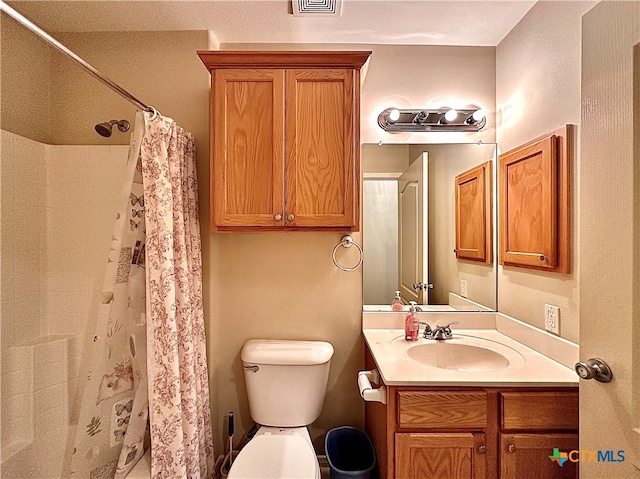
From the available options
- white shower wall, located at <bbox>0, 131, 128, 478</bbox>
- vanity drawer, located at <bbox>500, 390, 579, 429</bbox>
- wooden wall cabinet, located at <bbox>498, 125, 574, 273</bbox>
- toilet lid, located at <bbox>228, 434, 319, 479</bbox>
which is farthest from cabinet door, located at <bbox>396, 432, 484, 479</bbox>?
white shower wall, located at <bbox>0, 131, 128, 478</bbox>

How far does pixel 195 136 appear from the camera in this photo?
2.09m

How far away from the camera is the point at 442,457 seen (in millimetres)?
1444

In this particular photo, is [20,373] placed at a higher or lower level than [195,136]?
lower

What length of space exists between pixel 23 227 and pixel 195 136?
93 centimetres

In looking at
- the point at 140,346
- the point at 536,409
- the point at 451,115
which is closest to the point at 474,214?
the point at 451,115

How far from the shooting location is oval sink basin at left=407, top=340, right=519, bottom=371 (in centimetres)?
185

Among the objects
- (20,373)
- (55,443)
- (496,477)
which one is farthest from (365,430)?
(20,373)

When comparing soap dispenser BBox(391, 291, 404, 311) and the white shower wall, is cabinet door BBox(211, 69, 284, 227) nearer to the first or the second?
the white shower wall

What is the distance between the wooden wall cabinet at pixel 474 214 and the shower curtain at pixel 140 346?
59.1 inches

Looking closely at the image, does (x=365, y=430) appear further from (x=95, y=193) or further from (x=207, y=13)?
(x=207, y=13)

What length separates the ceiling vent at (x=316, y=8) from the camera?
5.78 ft

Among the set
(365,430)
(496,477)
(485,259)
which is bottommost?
(365,430)

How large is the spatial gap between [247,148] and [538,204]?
1.36 m

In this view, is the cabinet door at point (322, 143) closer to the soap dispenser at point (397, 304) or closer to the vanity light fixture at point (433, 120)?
the vanity light fixture at point (433, 120)
